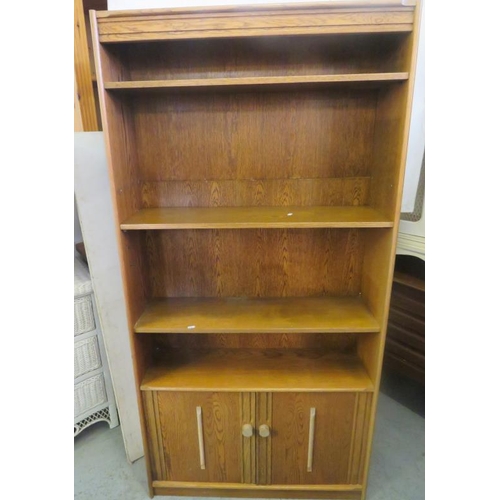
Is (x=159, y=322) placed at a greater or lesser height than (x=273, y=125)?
lesser

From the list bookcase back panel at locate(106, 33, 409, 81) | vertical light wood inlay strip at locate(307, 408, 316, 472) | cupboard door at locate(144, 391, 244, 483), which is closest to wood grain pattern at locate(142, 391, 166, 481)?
cupboard door at locate(144, 391, 244, 483)

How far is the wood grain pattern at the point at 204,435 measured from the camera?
141cm

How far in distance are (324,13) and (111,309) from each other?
4.96 ft

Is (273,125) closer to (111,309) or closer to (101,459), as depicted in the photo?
(111,309)

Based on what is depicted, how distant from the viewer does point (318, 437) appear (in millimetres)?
1430

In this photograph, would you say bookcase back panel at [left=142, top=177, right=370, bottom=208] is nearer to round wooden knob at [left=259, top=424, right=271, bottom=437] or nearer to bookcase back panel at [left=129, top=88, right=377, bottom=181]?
bookcase back panel at [left=129, top=88, right=377, bottom=181]

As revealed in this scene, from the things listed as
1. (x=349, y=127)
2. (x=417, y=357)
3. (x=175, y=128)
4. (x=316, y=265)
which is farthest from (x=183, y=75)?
(x=417, y=357)

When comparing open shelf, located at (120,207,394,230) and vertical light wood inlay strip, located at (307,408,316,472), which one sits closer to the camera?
open shelf, located at (120,207,394,230)

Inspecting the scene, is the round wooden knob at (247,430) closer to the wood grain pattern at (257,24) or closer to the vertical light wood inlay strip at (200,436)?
the vertical light wood inlay strip at (200,436)

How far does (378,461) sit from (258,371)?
2.83ft

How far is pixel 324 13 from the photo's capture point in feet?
3.46

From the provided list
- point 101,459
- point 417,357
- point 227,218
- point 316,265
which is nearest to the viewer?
point 227,218

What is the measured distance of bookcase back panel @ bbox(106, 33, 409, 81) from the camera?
1258 millimetres

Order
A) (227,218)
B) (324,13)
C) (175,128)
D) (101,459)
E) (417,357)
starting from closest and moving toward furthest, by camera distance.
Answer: (324,13), (227,218), (175,128), (101,459), (417,357)
